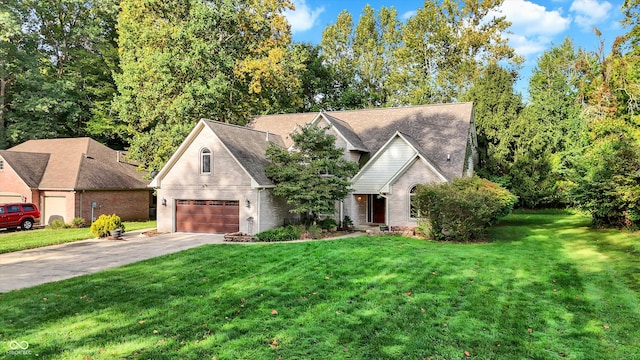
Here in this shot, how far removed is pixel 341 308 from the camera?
827cm

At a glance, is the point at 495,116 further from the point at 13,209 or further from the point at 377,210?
the point at 13,209

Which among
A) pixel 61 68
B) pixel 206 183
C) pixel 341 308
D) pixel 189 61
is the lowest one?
pixel 341 308

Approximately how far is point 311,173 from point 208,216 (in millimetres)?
6489

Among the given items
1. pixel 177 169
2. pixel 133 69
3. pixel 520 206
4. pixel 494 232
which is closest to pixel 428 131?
pixel 494 232

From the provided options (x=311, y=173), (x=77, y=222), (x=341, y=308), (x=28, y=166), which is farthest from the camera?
(x=28, y=166)

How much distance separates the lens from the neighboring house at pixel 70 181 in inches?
1061

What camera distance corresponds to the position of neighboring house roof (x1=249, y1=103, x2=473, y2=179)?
23891 millimetres

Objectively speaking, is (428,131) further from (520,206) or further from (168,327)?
(168,327)

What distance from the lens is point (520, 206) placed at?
33.7 meters

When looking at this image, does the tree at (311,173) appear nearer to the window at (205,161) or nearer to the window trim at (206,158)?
the window trim at (206,158)

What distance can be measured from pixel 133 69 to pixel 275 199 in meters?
15.6

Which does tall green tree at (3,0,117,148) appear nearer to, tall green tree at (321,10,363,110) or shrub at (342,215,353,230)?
tall green tree at (321,10,363,110)

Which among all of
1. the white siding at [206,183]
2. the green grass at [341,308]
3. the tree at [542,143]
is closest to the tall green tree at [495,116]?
the tree at [542,143]

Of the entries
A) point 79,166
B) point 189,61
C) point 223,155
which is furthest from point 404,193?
point 79,166
